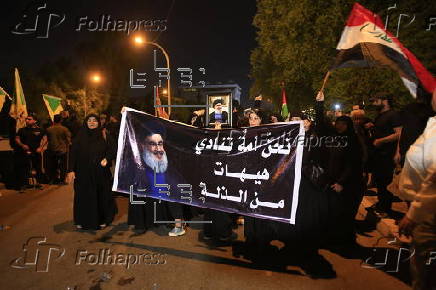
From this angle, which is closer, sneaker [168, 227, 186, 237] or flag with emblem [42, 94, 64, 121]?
sneaker [168, 227, 186, 237]

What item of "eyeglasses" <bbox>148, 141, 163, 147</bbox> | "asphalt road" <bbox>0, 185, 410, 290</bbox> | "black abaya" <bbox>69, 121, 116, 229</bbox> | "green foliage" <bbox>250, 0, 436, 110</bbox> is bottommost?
"asphalt road" <bbox>0, 185, 410, 290</bbox>

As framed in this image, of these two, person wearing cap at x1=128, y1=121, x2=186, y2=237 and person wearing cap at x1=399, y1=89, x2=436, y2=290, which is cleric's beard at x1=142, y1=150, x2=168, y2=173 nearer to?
person wearing cap at x1=128, y1=121, x2=186, y2=237

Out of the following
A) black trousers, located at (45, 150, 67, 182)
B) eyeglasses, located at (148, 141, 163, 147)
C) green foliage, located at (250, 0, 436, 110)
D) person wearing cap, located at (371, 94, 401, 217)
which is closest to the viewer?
eyeglasses, located at (148, 141, 163, 147)

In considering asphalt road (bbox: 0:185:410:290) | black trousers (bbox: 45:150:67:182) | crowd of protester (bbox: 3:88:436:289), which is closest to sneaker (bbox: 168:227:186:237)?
crowd of protester (bbox: 3:88:436:289)

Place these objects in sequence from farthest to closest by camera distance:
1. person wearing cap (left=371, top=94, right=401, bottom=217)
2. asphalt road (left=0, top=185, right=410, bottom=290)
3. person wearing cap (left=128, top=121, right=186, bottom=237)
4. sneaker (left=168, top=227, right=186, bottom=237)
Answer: person wearing cap (left=371, top=94, right=401, bottom=217), sneaker (left=168, top=227, right=186, bottom=237), person wearing cap (left=128, top=121, right=186, bottom=237), asphalt road (left=0, top=185, right=410, bottom=290)

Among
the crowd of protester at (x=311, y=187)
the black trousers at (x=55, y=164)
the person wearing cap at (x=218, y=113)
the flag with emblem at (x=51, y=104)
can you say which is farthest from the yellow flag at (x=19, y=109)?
the person wearing cap at (x=218, y=113)

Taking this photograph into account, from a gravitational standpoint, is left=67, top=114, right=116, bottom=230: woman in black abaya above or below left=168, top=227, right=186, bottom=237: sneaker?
above

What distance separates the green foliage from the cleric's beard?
11.8 m

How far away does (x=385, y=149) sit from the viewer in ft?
19.4

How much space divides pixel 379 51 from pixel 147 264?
4248mm

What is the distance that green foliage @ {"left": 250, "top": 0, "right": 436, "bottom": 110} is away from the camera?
511 inches

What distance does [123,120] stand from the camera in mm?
4949

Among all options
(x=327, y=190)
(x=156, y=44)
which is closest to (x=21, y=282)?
(x=327, y=190)

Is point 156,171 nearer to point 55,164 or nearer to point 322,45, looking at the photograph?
point 55,164
